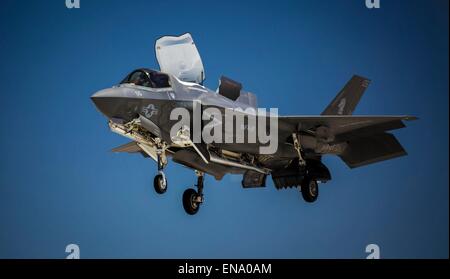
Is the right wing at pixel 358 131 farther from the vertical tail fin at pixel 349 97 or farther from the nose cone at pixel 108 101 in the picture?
the nose cone at pixel 108 101

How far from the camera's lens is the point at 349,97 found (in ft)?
87.7

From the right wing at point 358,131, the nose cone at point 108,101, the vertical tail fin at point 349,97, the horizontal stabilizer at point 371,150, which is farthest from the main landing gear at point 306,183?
the nose cone at point 108,101

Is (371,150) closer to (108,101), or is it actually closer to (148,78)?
(148,78)

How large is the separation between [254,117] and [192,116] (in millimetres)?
2142

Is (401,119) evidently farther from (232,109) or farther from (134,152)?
(134,152)

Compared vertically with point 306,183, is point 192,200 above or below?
below

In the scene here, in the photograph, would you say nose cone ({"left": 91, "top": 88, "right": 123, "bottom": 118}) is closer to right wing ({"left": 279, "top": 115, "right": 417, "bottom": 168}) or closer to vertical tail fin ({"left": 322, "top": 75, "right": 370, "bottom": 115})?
right wing ({"left": 279, "top": 115, "right": 417, "bottom": 168})

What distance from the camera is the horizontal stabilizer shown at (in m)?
25.5

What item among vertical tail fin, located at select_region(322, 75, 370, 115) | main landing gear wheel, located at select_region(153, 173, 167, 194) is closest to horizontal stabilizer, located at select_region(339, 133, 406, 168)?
vertical tail fin, located at select_region(322, 75, 370, 115)

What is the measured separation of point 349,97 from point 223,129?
583cm

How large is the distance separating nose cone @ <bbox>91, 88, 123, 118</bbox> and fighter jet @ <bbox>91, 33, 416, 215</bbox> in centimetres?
3

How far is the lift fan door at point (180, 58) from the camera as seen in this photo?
2369 centimetres

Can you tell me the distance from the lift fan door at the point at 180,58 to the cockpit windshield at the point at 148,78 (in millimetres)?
1208

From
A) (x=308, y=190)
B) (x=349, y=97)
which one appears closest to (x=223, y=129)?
(x=308, y=190)
